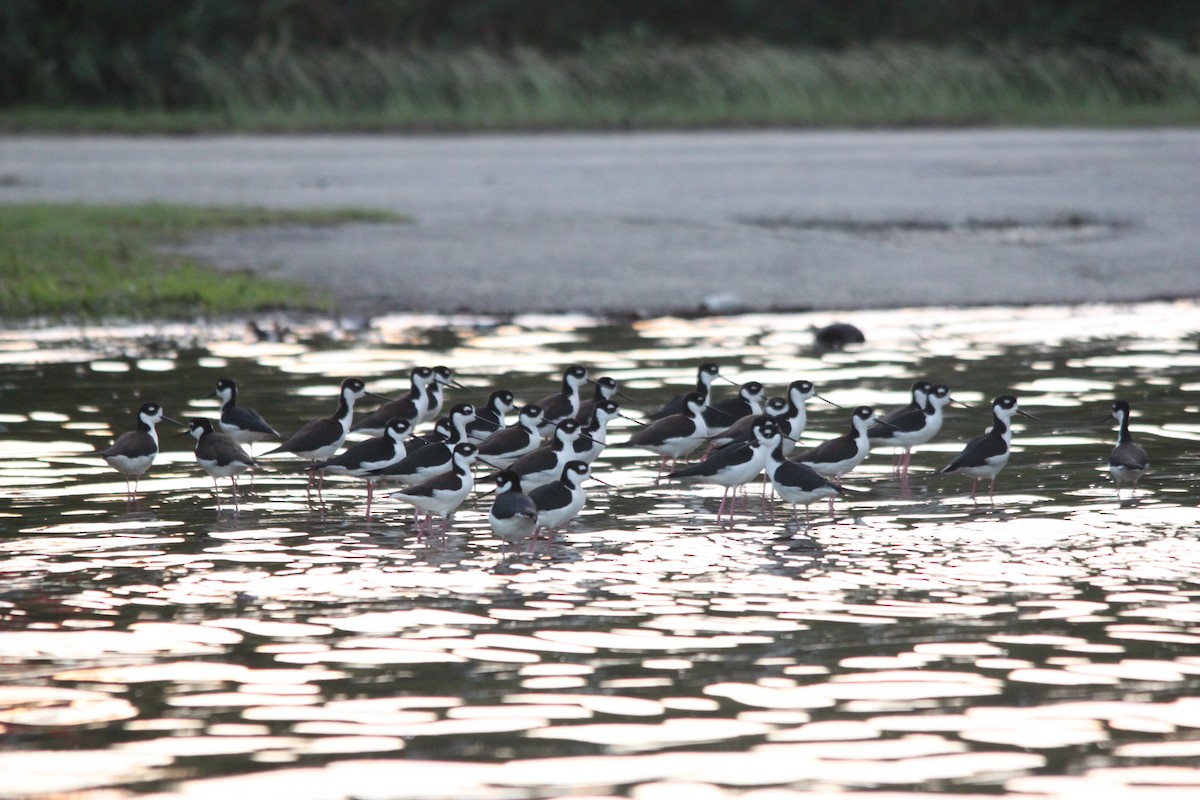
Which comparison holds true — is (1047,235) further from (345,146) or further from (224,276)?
(345,146)

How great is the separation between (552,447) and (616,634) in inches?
159

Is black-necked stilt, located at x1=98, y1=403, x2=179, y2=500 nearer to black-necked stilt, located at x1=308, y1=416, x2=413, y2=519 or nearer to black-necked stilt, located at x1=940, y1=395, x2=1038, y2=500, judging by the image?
black-necked stilt, located at x1=308, y1=416, x2=413, y2=519

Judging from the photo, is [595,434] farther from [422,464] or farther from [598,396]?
[422,464]

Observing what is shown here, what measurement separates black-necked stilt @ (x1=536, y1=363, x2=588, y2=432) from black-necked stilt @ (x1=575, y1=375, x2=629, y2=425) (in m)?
0.10

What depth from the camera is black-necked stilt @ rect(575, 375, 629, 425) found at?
44.8ft

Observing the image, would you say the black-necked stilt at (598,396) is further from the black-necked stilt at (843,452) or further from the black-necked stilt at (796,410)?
the black-necked stilt at (843,452)

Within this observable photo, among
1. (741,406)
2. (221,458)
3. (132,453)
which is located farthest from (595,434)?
(132,453)

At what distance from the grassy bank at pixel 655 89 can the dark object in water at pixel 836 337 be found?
2883cm

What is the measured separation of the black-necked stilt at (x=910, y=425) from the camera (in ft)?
42.7

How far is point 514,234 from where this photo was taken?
80.6ft

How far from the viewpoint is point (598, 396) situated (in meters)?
14.2

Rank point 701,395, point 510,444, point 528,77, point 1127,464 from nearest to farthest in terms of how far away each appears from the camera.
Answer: point 1127,464
point 510,444
point 701,395
point 528,77

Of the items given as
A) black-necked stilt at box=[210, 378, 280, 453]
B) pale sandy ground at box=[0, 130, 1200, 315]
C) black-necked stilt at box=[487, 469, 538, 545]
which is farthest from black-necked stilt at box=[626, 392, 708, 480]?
pale sandy ground at box=[0, 130, 1200, 315]

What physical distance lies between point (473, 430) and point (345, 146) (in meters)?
27.7
